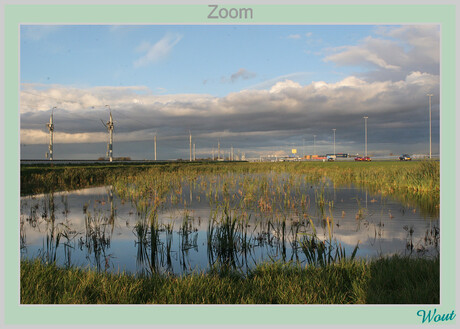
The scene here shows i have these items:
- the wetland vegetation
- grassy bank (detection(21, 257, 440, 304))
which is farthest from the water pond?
grassy bank (detection(21, 257, 440, 304))

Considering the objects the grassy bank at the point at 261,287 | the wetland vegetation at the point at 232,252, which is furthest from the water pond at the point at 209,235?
the grassy bank at the point at 261,287

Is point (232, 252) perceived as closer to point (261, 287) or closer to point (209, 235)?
point (209, 235)

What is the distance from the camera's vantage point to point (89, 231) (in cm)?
991

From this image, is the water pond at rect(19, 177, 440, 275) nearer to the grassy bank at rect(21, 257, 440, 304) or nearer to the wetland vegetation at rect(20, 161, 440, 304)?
the wetland vegetation at rect(20, 161, 440, 304)

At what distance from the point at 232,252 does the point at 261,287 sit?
3.10 meters

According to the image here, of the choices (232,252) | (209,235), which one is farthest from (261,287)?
(209,235)

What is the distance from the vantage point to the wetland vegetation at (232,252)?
5.03m

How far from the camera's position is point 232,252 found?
329 inches

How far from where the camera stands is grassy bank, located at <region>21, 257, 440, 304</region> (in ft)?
15.5
